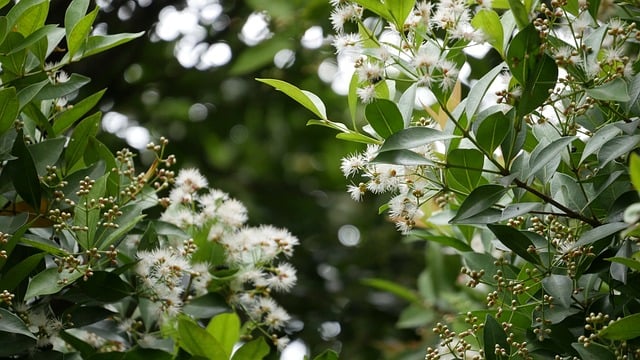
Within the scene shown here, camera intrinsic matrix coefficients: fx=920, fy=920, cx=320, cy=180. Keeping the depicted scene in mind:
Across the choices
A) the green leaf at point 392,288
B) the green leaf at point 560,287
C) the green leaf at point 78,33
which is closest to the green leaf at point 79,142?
the green leaf at point 78,33

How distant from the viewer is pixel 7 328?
1188mm

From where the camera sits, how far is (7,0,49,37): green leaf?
133cm

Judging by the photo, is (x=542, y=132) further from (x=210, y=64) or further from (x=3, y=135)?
(x=210, y=64)

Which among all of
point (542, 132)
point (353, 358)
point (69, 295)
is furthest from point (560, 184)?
point (353, 358)

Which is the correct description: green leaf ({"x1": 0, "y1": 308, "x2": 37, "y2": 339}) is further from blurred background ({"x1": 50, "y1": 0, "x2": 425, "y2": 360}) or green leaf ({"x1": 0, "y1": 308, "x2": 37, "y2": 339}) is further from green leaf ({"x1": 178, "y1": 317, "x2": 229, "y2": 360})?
blurred background ({"x1": 50, "y1": 0, "x2": 425, "y2": 360})

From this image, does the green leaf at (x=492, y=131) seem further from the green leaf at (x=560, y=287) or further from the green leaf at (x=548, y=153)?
the green leaf at (x=560, y=287)

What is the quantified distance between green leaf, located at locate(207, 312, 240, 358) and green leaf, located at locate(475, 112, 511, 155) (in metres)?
0.58

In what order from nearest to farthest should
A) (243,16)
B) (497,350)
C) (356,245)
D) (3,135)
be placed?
(497,350), (3,135), (243,16), (356,245)

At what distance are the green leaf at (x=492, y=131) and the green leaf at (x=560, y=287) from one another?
0.59ft

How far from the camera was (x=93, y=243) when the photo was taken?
131 centimetres

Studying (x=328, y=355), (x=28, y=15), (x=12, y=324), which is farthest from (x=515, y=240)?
(x=28, y=15)

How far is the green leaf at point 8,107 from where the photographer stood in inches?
49.9

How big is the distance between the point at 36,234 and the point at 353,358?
1.76m

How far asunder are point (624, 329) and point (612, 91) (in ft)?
0.88
